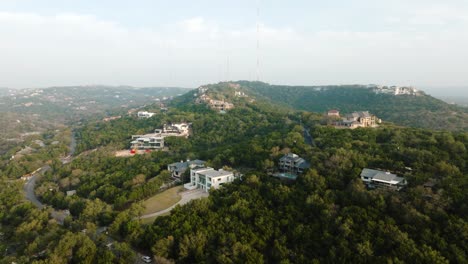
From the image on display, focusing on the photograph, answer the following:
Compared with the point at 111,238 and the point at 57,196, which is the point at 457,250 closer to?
the point at 111,238

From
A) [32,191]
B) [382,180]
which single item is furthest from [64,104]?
[382,180]

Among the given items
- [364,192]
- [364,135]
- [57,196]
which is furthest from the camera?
[364,135]

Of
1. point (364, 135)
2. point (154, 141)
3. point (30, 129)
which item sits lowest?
point (30, 129)

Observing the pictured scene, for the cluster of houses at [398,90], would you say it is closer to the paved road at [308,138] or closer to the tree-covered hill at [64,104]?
the paved road at [308,138]

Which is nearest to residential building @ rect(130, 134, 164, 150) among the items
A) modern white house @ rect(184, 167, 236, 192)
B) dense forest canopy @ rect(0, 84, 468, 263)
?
dense forest canopy @ rect(0, 84, 468, 263)

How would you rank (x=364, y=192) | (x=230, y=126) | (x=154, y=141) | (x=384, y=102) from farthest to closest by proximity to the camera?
(x=384, y=102), (x=230, y=126), (x=154, y=141), (x=364, y=192)

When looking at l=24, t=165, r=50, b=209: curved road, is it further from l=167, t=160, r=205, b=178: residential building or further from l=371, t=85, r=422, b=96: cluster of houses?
l=371, t=85, r=422, b=96: cluster of houses

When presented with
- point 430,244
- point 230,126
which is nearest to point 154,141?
point 230,126
